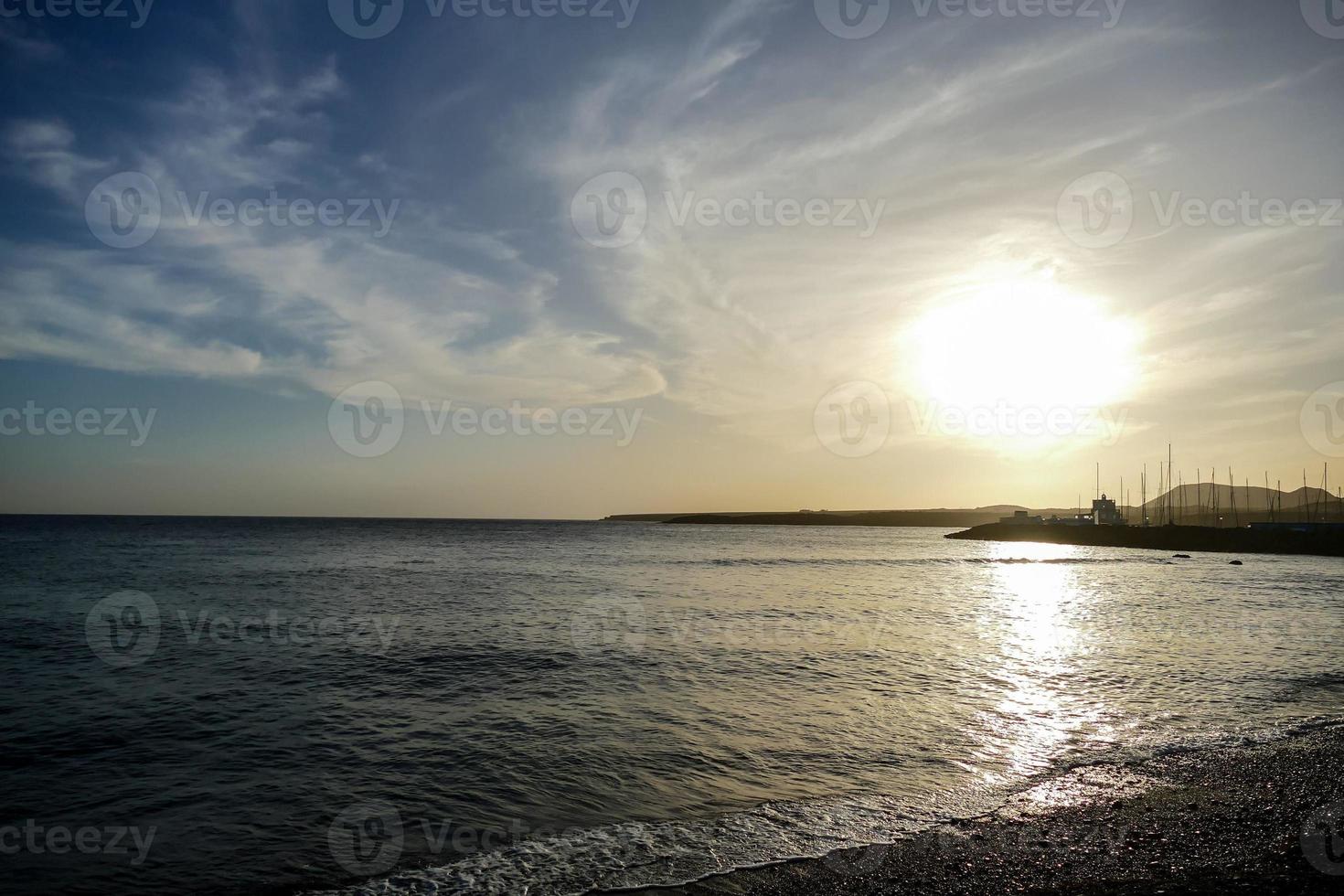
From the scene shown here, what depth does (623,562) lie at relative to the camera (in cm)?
7888

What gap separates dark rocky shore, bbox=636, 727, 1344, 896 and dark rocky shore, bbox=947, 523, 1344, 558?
111 meters

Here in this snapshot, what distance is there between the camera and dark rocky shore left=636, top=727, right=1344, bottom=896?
850 cm

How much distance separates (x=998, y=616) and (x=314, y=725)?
33281 millimetres

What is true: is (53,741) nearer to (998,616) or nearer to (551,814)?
(551,814)

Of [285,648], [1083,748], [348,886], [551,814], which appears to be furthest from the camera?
[285,648]

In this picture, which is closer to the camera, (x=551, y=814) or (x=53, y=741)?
(x=551, y=814)

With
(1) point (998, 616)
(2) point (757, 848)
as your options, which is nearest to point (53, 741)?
(2) point (757, 848)

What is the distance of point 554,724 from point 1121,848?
36.8ft
